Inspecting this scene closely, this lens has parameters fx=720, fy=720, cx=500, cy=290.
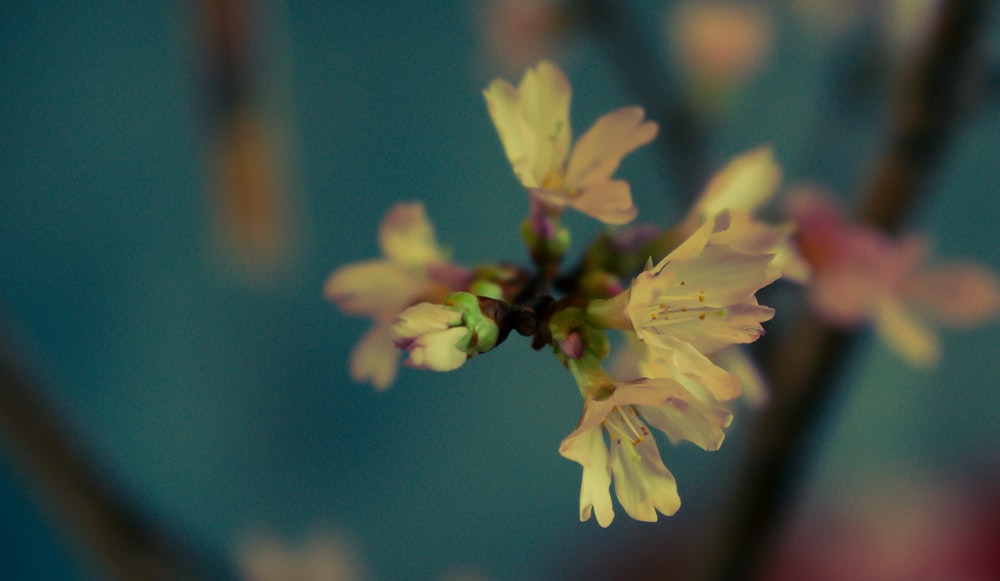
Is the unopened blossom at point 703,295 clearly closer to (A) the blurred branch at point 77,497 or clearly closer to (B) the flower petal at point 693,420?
(B) the flower petal at point 693,420

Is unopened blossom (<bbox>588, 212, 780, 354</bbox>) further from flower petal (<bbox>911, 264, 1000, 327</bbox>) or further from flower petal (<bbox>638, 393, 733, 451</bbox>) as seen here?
flower petal (<bbox>911, 264, 1000, 327</bbox>)

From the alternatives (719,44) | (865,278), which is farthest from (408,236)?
(719,44)

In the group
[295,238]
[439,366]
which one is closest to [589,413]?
[439,366]

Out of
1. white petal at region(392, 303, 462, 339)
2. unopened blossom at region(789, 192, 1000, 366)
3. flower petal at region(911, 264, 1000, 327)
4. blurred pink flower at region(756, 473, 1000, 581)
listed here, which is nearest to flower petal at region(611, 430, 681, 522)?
white petal at region(392, 303, 462, 339)

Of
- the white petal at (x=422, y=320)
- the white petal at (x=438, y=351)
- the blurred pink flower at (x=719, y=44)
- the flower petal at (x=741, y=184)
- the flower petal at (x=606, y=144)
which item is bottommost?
the white petal at (x=438, y=351)

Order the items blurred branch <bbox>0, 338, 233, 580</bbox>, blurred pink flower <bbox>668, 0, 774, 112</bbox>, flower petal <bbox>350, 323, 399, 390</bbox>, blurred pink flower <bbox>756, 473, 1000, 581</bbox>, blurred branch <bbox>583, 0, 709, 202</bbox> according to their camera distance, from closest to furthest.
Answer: flower petal <bbox>350, 323, 399, 390</bbox>
blurred branch <bbox>0, 338, 233, 580</bbox>
blurred branch <bbox>583, 0, 709, 202</bbox>
blurred pink flower <bbox>668, 0, 774, 112</bbox>
blurred pink flower <bbox>756, 473, 1000, 581</bbox>

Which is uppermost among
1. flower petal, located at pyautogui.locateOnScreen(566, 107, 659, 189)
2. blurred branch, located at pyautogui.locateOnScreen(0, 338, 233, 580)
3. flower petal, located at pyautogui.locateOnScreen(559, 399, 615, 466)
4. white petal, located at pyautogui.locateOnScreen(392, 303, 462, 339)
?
blurred branch, located at pyautogui.locateOnScreen(0, 338, 233, 580)

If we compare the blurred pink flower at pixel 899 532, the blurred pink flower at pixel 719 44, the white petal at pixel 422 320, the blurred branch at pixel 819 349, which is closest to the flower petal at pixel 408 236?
the white petal at pixel 422 320

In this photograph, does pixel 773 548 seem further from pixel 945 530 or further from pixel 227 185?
pixel 945 530
